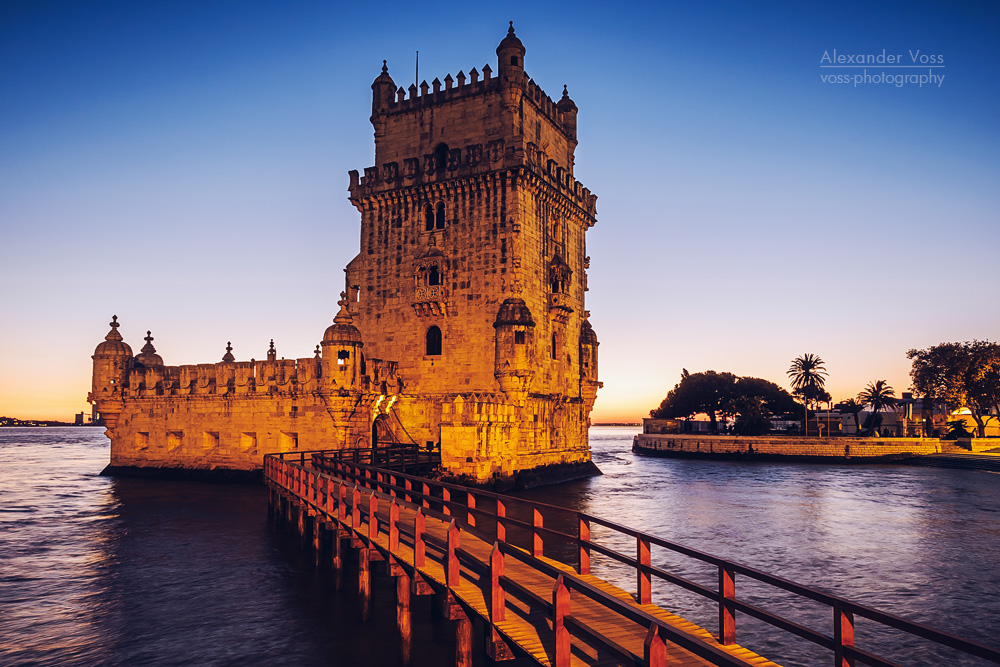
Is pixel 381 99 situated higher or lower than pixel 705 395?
higher

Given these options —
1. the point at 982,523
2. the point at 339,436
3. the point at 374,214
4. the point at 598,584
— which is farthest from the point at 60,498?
the point at 982,523

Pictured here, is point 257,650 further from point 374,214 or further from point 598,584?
A: point 374,214

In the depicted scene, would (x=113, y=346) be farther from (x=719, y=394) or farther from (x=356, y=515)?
(x=719, y=394)

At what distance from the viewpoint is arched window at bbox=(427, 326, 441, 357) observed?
37156mm

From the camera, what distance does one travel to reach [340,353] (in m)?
32.8

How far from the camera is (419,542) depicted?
39.0ft

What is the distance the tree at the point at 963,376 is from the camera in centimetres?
6269

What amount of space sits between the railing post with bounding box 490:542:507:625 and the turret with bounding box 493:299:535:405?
24.9 metres

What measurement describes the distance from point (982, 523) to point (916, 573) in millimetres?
12036

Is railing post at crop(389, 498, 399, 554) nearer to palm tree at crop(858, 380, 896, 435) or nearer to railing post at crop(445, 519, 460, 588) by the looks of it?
railing post at crop(445, 519, 460, 588)

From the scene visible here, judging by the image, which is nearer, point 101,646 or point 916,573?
point 101,646

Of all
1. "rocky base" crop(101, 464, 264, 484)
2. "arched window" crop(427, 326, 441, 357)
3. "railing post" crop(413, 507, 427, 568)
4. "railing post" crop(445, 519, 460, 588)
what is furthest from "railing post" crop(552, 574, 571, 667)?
"rocky base" crop(101, 464, 264, 484)

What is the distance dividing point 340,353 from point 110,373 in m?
17.7

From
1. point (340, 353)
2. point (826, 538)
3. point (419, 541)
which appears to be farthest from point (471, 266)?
point (419, 541)
